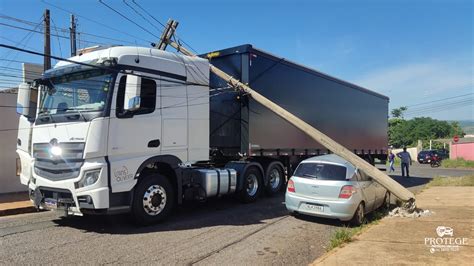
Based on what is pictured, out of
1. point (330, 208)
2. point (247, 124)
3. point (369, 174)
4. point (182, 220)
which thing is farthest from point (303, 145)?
point (182, 220)

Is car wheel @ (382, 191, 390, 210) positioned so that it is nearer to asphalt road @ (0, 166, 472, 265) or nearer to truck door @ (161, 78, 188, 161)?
asphalt road @ (0, 166, 472, 265)

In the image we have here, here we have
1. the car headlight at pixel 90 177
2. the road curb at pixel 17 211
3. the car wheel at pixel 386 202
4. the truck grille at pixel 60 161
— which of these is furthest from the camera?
the car wheel at pixel 386 202

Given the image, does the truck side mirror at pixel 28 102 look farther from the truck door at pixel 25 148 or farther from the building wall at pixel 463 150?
the building wall at pixel 463 150

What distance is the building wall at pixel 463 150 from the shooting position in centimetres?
4440

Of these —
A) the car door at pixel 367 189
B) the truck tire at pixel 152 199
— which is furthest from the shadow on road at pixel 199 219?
the car door at pixel 367 189

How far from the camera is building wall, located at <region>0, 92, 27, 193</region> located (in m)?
12.0

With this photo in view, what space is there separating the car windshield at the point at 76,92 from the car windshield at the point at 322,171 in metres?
4.66

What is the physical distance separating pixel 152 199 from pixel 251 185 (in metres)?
3.96

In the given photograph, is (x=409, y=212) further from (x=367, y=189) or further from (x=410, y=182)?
(x=410, y=182)

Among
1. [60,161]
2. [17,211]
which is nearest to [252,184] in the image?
[60,161]

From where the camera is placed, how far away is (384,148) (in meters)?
20.3

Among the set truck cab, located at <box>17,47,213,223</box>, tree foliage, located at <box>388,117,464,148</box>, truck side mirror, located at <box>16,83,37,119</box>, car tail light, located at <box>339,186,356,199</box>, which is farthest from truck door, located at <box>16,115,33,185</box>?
tree foliage, located at <box>388,117,464,148</box>

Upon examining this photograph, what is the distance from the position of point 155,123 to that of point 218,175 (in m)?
2.39

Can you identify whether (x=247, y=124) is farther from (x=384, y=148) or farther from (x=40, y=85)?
(x=384, y=148)
